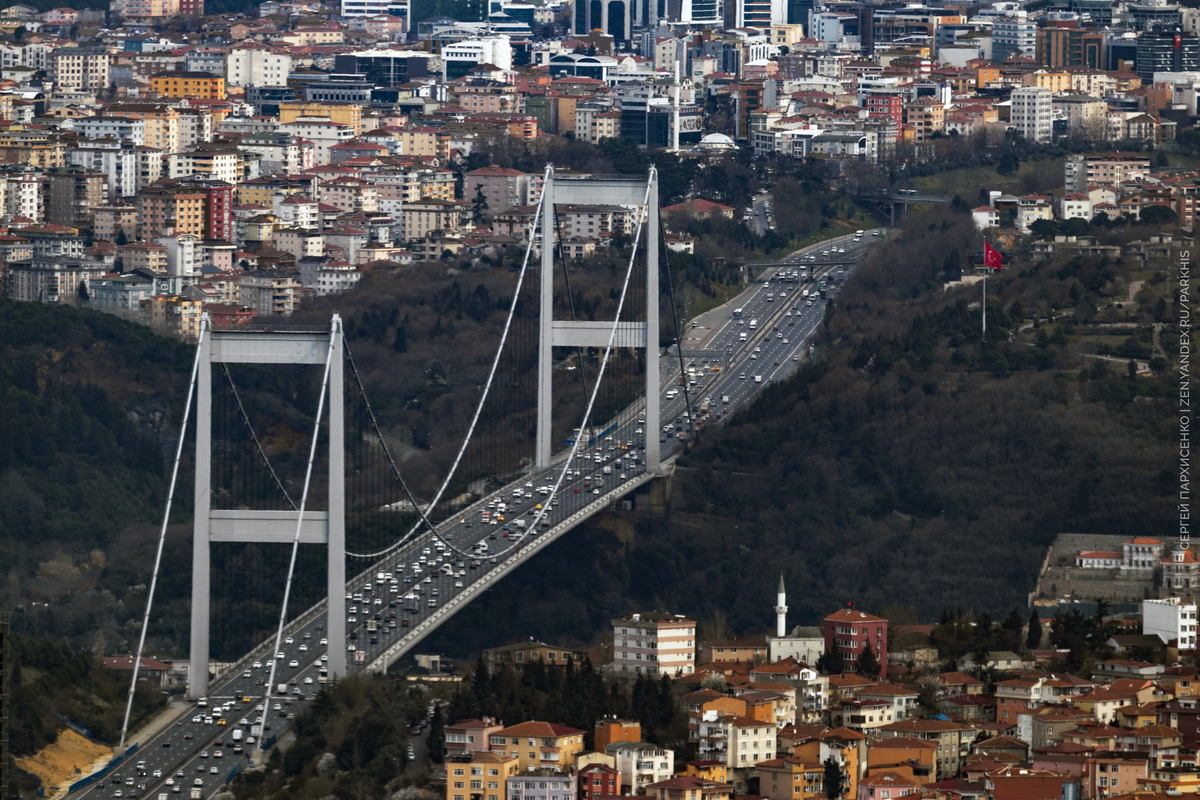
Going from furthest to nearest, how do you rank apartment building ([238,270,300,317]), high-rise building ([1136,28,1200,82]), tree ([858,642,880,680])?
1. high-rise building ([1136,28,1200,82])
2. apartment building ([238,270,300,317])
3. tree ([858,642,880,680])

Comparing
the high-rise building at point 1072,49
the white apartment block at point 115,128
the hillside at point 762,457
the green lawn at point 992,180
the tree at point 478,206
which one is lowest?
the hillside at point 762,457

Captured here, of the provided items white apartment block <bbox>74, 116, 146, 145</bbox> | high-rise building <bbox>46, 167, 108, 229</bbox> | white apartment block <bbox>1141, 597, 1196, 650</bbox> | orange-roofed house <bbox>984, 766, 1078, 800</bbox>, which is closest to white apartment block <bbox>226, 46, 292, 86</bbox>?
white apartment block <bbox>74, 116, 146, 145</bbox>

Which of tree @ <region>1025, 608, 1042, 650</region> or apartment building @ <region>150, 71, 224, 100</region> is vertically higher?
apartment building @ <region>150, 71, 224, 100</region>

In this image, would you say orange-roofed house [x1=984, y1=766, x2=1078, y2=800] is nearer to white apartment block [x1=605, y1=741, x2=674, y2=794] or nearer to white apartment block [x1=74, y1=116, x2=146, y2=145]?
white apartment block [x1=605, y1=741, x2=674, y2=794]

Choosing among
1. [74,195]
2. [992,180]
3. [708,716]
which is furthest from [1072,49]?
[708,716]

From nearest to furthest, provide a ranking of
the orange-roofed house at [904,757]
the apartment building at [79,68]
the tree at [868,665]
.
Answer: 1. the orange-roofed house at [904,757]
2. the tree at [868,665]
3. the apartment building at [79,68]

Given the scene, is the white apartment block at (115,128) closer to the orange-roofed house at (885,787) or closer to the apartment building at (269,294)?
the apartment building at (269,294)

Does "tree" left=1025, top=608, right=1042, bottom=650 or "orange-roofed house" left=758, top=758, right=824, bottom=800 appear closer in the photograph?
"orange-roofed house" left=758, top=758, right=824, bottom=800

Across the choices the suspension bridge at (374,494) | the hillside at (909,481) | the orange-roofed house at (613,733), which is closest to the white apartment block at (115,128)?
the suspension bridge at (374,494)
